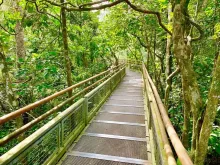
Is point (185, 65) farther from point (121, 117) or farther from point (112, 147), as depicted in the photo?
point (121, 117)

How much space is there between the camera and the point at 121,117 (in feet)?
18.5

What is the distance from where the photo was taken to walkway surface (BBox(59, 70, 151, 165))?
334cm

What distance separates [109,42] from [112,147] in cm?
1105

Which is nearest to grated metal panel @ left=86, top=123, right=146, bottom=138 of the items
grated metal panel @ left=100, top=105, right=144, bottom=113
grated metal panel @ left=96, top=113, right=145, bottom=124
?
grated metal panel @ left=96, top=113, right=145, bottom=124

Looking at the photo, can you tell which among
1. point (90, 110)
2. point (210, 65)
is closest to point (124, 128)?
point (90, 110)

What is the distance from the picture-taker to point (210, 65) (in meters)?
7.51

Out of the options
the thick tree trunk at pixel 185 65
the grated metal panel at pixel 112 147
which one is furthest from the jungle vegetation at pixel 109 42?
the grated metal panel at pixel 112 147

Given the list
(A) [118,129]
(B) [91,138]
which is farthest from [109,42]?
(B) [91,138]

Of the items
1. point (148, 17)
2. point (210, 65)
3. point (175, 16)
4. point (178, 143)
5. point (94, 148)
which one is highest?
point (148, 17)

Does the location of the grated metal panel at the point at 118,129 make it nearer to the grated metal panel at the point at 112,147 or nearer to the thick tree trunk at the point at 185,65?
the grated metal panel at the point at 112,147

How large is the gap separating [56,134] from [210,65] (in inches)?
260

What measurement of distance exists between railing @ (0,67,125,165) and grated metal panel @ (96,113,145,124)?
0.76m

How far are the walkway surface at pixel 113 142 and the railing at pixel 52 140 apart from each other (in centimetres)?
18

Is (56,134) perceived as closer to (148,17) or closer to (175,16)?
(175,16)
